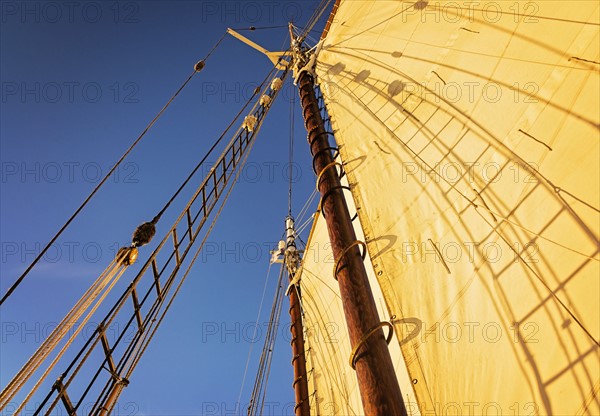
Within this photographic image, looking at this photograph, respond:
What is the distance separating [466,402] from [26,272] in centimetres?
376

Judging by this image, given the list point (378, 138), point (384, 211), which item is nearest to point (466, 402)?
point (384, 211)

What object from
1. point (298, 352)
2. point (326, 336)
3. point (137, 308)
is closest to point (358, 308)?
point (137, 308)

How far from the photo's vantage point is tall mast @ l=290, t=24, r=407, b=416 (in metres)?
2.29

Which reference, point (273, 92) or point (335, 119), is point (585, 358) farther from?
point (273, 92)

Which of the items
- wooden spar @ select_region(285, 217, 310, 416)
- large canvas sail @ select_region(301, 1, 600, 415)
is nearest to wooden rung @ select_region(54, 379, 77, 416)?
large canvas sail @ select_region(301, 1, 600, 415)

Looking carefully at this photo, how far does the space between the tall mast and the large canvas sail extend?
1.72ft

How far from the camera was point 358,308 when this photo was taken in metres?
2.82

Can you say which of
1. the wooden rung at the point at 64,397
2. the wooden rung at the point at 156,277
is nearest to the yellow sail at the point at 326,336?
the wooden rung at the point at 156,277

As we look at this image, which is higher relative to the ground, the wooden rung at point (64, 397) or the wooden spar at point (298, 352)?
the wooden spar at point (298, 352)

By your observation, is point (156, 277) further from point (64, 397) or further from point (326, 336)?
point (326, 336)

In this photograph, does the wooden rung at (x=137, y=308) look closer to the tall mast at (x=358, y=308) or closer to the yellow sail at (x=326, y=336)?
the tall mast at (x=358, y=308)

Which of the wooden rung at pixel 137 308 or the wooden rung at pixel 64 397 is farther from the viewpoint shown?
the wooden rung at pixel 137 308

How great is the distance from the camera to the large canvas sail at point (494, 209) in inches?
90.7

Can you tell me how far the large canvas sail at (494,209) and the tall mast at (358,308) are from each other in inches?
20.6
